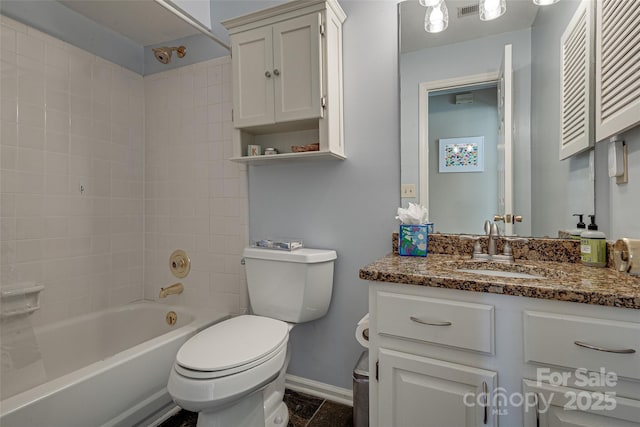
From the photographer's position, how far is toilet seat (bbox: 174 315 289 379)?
3.62ft

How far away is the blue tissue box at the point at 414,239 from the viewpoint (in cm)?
136

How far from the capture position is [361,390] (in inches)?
54.6

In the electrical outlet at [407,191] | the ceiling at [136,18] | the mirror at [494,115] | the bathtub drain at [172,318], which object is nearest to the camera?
the mirror at [494,115]

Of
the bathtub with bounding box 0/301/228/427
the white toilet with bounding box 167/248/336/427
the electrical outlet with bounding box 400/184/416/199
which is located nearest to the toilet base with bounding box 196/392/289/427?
the white toilet with bounding box 167/248/336/427

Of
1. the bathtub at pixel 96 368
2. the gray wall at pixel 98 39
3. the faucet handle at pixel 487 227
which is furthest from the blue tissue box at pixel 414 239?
the gray wall at pixel 98 39

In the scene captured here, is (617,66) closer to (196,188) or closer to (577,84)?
(577,84)

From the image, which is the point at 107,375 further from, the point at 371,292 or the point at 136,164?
the point at 136,164

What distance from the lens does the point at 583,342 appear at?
0.79 m

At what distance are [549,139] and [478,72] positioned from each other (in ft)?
1.39

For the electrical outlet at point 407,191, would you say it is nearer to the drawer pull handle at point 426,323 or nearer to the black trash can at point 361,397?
the drawer pull handle at point 426,323

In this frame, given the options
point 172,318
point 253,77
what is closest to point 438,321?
point 253,77

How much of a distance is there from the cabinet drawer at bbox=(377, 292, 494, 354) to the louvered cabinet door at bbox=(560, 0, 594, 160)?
33.5 inches

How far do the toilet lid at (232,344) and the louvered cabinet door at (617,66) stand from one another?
56.9 inches

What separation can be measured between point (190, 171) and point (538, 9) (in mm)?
2062
